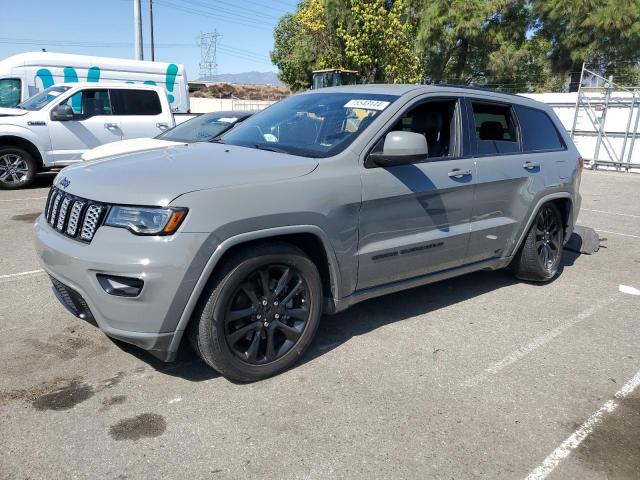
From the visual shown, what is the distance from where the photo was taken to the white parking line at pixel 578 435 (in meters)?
2.56

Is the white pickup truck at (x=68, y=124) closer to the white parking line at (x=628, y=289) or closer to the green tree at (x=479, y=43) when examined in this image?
the white parking line at (x=628, y=289)

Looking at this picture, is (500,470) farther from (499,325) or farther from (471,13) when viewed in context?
(471,13)

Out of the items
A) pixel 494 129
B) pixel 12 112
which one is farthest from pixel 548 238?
pixel 12 112

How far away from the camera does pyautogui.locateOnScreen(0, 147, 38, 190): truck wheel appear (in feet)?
31.8

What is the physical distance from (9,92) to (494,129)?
12.8 m

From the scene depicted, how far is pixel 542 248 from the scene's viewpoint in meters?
5.18

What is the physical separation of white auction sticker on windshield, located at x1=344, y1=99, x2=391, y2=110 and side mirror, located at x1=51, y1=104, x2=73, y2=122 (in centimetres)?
758

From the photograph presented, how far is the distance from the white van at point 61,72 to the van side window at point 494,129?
11.6 metres

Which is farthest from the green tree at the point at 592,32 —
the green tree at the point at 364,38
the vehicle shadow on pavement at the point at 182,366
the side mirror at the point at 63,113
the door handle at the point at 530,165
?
the vehicle shadow on pavement at the point at 182,366

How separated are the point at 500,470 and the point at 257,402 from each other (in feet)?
4.29

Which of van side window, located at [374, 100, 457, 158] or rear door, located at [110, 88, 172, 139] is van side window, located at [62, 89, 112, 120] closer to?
rear door, located at [110, 88, 172, 139]

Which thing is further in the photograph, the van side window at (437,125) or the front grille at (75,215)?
the van side window at (437,125)

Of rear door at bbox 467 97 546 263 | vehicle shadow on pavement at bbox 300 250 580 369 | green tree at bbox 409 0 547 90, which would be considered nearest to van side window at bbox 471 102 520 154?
rear door at bbox 467 97 546 263

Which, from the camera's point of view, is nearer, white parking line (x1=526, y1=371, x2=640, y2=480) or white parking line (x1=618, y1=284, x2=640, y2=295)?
white parking line (x1=526, y1=371, x2=640, y2=480)
